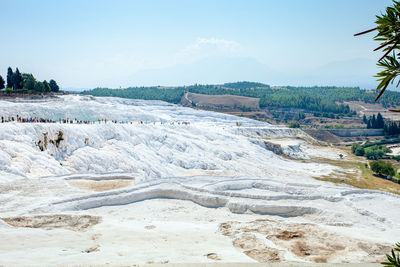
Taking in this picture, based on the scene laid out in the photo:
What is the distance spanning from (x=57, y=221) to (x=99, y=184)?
7.92 meters

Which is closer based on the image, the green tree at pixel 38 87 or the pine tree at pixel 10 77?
the green tree at pixel 38 87

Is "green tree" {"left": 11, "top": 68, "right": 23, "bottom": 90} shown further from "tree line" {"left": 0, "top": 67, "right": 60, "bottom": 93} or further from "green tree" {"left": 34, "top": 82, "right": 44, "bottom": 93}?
"green tree" {"left": 34, "top": 82, "right": 44, "bottom": 93}

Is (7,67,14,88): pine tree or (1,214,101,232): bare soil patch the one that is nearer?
(1,214,101,232): bare soil patch

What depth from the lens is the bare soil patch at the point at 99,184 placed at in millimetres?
20766

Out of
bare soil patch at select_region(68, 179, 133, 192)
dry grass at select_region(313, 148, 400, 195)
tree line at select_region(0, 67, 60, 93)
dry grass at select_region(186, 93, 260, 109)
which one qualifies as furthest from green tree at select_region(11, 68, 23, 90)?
dry grass at select_region(186, 93, 260, 109)

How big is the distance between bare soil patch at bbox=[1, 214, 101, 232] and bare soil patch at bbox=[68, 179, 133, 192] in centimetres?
621

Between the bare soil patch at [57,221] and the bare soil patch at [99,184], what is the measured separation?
6205 mm

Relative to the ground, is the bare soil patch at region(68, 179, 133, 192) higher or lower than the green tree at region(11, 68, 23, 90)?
lower

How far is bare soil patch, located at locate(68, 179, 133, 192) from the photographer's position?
68.1 feet

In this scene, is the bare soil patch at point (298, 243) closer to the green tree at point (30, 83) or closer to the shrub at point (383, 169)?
the shrub at point (383, 169)

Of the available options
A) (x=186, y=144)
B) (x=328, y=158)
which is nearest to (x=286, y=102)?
(x=328, y=158)

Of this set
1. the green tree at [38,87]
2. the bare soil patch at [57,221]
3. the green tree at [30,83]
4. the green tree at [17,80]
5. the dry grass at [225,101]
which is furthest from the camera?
the dry grass at [225,101]

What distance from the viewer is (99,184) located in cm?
2172

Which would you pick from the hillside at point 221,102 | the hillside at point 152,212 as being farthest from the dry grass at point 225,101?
the hillside at point 152,212
